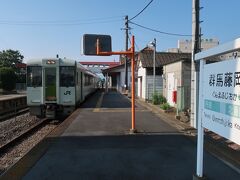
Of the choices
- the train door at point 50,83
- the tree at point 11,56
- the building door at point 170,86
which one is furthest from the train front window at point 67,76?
the tree at point 11,56

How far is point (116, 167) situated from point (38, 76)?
1162 centimetres

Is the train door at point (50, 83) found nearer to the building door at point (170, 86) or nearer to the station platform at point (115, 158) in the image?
the station platform at point (115, 158)

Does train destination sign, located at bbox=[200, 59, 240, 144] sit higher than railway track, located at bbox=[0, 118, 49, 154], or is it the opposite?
train destination sign, located at bbox=[200, 59, 240, 144]

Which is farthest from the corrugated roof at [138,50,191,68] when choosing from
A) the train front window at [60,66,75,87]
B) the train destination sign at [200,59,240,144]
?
the train destination sign at [200,59,240,144]

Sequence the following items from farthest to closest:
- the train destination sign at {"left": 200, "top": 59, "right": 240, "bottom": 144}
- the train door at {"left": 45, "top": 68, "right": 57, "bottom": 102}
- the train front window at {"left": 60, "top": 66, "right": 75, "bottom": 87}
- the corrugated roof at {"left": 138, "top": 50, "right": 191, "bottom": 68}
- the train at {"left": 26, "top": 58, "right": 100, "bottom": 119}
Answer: the corrugated roof at {"left": 138, "top": 50, "right": 191, "bottom": 68} < the train front window at {"left": 60, "top": 66, "right": 75, "bottom": 87} < the train door at {"left": 45, "top": 68, "right": 57, "bottom": 102} < the train at {"left": 26, "top": 58, "right": 100, "bottom": 119} < the train destination sign at {"left": 200, "top": 59, "right": 240, "bottom": 144}

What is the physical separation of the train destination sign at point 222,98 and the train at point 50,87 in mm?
12988

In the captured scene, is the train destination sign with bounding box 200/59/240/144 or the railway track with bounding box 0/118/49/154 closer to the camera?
the train destination sign with bounding box 200/59/240/144

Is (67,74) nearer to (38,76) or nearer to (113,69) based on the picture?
(38,76)

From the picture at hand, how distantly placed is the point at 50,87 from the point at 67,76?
101cm

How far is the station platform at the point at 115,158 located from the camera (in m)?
6.23

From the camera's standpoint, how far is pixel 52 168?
21.8ft

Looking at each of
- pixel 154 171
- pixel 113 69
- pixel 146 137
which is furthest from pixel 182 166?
pixel 113 69

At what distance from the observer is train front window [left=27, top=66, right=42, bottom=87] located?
56.9 feet

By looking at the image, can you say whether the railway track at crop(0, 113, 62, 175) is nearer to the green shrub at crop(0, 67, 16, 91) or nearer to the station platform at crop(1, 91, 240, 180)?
the station platform at crop(1, 91, 240, 180)
